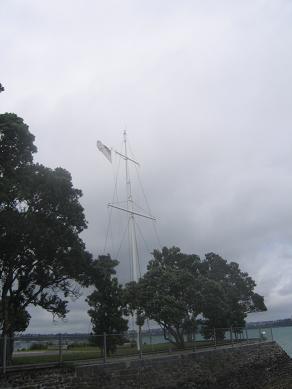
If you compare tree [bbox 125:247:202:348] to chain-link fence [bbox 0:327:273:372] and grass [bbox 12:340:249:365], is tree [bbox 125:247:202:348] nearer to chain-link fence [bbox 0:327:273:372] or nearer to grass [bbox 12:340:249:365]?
chain-link fence [bbox 0:327:273:372]

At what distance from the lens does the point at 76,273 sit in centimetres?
2519

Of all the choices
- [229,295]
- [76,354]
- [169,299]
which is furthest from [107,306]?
[229,295]

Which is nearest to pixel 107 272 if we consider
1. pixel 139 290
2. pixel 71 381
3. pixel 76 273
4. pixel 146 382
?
pixel 139 290

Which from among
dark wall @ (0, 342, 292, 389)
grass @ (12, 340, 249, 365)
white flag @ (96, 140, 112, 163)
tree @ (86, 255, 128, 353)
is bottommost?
dark wall @ (0, 342, 292, 389)

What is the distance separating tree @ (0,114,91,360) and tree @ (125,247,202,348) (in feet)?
31.0

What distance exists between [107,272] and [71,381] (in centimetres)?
1247

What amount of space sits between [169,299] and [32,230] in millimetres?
14378

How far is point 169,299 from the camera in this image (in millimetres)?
33406

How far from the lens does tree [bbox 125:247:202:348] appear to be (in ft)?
110

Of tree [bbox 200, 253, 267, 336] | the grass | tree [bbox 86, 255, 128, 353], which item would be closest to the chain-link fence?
the grass

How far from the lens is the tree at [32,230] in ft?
72.0

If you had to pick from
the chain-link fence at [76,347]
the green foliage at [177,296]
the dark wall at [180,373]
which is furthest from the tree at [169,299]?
the dark wall at [180,373]

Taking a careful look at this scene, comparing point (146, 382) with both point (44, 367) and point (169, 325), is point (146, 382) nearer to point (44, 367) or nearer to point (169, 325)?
point (44, 367)

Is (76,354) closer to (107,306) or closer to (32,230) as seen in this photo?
(32,230)
